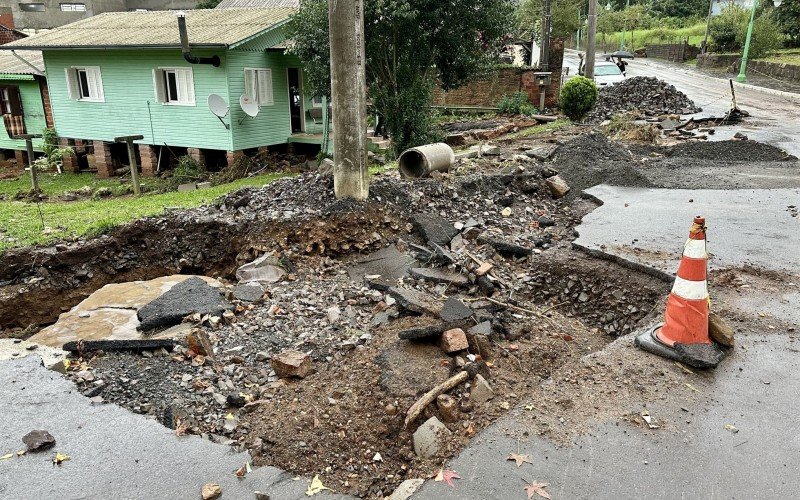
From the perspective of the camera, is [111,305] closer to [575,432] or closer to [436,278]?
[436,278]

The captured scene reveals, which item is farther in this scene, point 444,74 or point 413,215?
point 444,74

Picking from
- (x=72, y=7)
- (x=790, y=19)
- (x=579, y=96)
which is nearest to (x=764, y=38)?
(x=790, y=19)

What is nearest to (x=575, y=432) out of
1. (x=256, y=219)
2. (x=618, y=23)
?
(x=256, y=219)

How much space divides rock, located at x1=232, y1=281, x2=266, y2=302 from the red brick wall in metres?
17.0

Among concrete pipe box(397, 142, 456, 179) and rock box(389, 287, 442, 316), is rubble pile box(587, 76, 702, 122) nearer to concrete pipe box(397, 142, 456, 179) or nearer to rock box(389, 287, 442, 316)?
concrete pipe box(397, 142, 456, 179)

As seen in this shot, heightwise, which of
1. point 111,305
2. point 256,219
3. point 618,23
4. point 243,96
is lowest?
point 111,305

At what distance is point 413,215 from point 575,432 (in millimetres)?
Answer: 4695

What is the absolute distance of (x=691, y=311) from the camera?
4.09 metres

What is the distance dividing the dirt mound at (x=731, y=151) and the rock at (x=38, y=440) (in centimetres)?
1230

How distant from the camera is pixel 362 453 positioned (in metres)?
3.51

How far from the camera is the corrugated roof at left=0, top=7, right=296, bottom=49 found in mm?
16653

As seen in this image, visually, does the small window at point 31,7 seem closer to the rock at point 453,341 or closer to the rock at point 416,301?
the rock at point 416,301

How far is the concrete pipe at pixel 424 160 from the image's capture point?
902 cm

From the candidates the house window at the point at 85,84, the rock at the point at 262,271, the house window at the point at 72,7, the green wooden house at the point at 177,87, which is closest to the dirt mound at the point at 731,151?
the rock at the point at 262,271
